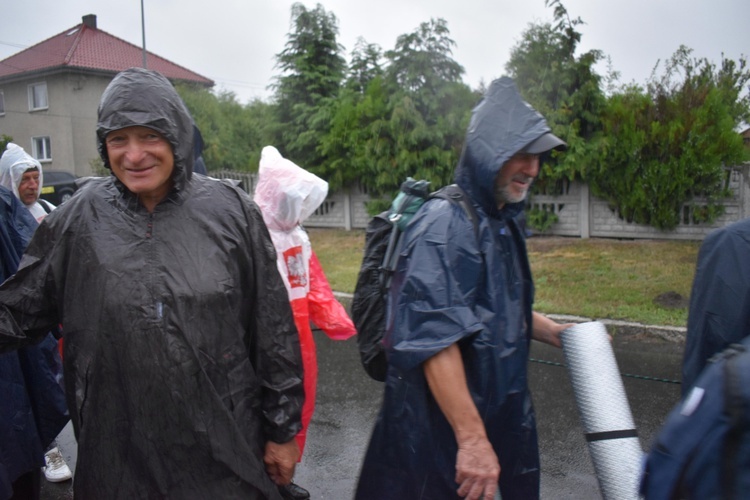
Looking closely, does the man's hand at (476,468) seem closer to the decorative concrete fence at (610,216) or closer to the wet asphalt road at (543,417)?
the wet asphalt road at (543,417)

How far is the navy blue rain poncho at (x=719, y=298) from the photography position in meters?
1.80

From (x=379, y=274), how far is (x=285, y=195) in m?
1.64

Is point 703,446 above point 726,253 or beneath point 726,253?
beneath

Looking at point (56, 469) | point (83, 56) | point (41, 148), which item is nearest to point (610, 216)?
point (56, 469)

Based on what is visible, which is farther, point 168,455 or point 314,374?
point 314,374

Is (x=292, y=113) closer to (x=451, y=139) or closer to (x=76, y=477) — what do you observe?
(x=451, y=139)

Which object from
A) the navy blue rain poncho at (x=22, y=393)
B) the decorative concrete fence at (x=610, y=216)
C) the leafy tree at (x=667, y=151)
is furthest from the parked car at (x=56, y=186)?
the navy blue rain poncho at (x=22, y=393)

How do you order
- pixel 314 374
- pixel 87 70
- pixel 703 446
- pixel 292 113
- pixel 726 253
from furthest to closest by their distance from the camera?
pixel 87 70, pixel 292 113, pixel 314 374, pixel 726 253, pixel 703 446

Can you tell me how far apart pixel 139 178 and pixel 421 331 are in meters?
0.98

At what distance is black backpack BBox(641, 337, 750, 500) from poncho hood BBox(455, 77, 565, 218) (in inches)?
39.5

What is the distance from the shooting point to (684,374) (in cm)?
197

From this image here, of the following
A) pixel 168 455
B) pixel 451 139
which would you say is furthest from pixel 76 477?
pixel 451 139


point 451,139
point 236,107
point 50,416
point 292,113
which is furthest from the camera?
point 236,107

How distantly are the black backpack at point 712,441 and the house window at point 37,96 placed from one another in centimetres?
3668
